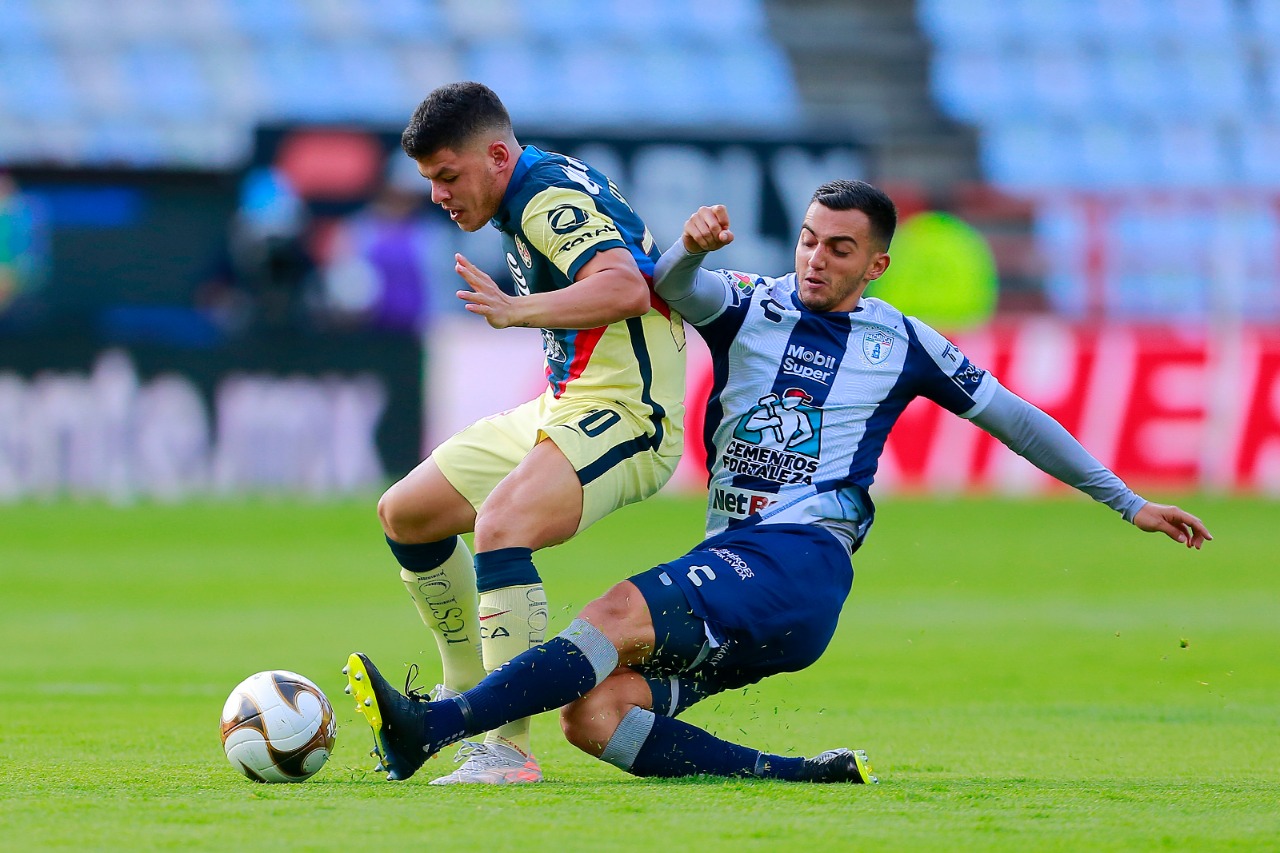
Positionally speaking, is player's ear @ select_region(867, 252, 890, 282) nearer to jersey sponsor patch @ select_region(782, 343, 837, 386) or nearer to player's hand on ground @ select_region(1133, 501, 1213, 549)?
jersey sponsor patch @ select_region(782, 343, 837, 386)

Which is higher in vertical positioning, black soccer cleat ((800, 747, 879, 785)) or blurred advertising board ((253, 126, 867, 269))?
blurred advertising board ((253, 126, 867, 269))

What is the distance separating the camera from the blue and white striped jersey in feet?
16.7

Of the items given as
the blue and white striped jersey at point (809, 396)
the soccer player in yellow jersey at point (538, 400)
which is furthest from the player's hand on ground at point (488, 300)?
the blue and white striped jersey at point (809, 396)

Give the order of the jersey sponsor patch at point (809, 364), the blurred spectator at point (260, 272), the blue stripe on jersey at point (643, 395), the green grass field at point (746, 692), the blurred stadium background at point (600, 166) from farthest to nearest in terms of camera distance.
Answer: the blurred spectator at point (260, 272) → the blurred stadium background at point (600, 166) → the jersey sponsor patch at point (809, 364) → the blue stripe on jersey at point (643, 395) → the green grass field at point (746, 692)

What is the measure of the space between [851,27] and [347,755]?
1903 cm

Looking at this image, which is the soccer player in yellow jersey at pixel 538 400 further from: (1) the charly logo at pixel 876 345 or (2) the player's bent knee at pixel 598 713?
(1) the charly logo at pixel 876 345

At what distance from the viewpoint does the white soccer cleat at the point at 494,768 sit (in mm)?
4723

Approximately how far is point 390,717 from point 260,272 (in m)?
12.5

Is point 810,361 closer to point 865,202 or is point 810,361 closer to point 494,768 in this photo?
point 865,202

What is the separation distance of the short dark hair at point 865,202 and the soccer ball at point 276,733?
197 centimetres

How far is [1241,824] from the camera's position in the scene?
410 cm

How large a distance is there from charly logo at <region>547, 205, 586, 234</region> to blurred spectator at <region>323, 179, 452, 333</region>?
12137 millimetres

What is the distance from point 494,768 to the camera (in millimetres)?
4781

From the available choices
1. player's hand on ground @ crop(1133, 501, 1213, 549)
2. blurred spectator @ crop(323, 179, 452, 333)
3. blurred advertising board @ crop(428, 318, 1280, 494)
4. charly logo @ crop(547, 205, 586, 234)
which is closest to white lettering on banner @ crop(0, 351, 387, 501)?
blurred advertising board @ crop(428, 318, 1280, 494)
